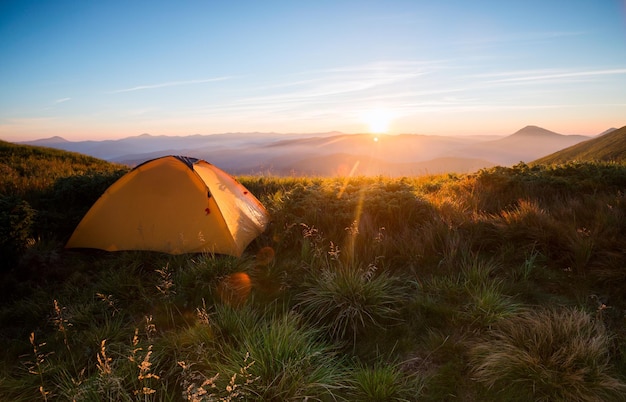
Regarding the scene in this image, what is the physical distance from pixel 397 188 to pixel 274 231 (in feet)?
12.6

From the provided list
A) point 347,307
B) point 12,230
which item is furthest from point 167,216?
point 347,307

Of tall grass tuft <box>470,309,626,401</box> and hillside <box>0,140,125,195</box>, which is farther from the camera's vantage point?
hillside <box>0,140,125,195</box>

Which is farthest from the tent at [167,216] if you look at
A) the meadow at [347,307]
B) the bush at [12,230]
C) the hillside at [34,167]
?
the hillside at [34,167]

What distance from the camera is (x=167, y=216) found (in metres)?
8.21

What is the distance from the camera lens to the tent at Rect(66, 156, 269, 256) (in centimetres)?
802

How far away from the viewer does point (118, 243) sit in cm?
834

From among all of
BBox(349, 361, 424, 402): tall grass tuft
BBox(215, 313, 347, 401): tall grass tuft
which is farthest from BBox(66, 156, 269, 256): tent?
BBox(349, 361, 424, 402): tall grass tuft

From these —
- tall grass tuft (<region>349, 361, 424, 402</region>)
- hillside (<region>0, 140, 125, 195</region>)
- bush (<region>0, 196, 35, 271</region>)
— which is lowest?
tall grass tuft (<region>349, 361, 424, 402</region>)

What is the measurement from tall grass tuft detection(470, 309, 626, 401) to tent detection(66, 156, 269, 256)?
5159 mm

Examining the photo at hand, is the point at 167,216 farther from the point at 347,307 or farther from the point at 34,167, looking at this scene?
the point at 34,167

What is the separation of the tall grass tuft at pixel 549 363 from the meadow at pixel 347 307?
18 mm

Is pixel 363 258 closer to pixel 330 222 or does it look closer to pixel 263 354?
pixel 330 222

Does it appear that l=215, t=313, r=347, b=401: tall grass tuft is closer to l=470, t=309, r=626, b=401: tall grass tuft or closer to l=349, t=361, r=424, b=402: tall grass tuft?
l=349, t=361, r=424, b=402: tall grass tuft

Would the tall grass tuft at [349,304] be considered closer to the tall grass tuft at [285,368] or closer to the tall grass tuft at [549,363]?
the tall grass tuft at [285,368]
